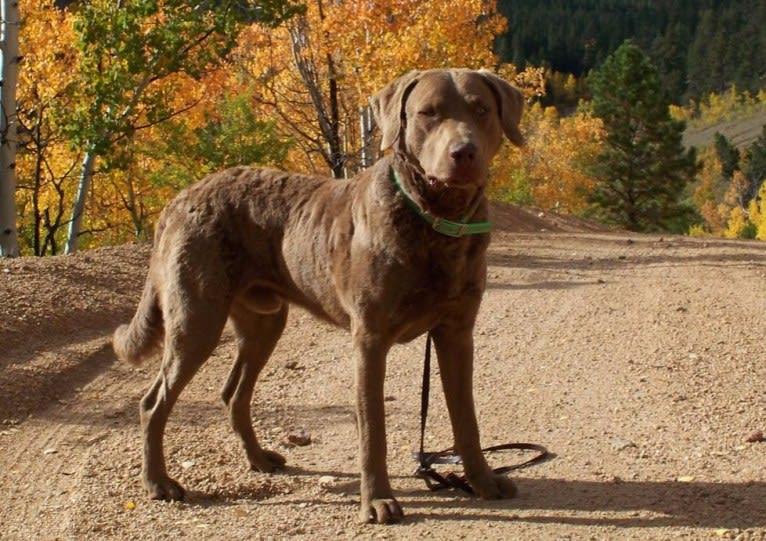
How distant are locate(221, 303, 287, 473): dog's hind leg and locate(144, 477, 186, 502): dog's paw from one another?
521 mm

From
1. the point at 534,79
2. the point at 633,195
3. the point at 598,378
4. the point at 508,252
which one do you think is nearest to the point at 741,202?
the point at 633,195

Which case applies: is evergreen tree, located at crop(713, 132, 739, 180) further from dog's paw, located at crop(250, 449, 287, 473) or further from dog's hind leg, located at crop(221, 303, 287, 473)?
dog's paw, located at crop(250, 449, 287, 473)

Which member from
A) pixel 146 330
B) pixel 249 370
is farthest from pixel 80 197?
pixel 249 370

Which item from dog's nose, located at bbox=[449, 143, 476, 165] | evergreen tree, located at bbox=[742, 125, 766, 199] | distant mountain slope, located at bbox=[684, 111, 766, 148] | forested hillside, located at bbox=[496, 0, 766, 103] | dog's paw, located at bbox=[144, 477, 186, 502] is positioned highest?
forested hillside, located at bbox=[496, 0, 766, 103]

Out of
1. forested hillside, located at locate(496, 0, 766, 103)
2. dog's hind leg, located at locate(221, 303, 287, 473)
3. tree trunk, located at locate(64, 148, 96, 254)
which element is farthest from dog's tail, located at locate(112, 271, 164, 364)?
forested hillside, located at locate(496, 0, 766, 103)

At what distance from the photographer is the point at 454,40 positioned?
20.6m

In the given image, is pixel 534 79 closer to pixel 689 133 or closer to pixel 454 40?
pixel 454 40

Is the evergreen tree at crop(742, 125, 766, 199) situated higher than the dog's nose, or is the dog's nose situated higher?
the evergreen tree at crop(742, 125, 766, 199)

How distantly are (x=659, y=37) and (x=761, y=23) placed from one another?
44.1ft

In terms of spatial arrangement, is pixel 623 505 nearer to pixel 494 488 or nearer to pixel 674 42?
pixel 494 488

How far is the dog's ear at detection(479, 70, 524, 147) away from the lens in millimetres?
4727

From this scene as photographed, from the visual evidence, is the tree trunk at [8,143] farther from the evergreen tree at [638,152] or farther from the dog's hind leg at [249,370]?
the evergreen tree at [638,152]

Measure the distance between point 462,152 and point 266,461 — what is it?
2255 millimetres

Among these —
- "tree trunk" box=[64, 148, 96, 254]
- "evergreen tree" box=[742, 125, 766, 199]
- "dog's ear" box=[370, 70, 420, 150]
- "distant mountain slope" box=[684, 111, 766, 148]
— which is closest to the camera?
"dog's ear" box=[370, 70, 420, 150]
